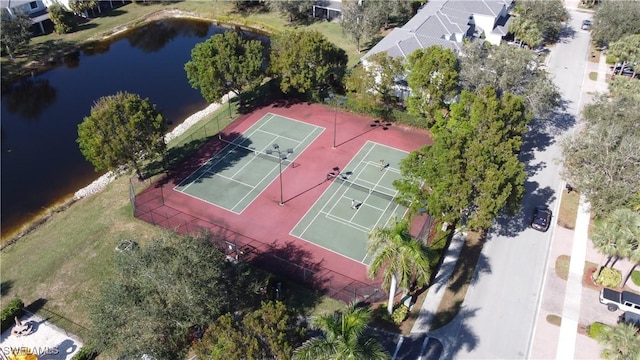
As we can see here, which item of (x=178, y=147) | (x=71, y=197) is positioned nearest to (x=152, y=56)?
(x=178, y=147)

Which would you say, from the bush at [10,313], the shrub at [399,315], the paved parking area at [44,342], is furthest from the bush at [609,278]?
the bush at [10,313]

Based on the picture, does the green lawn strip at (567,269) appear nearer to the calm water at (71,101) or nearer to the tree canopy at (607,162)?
the tree canopy at (607,162)

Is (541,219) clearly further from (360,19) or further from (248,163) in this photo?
(360,19)

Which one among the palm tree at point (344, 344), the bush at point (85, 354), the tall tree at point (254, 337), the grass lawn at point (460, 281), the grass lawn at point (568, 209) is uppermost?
the palm tree at point (344, 344)

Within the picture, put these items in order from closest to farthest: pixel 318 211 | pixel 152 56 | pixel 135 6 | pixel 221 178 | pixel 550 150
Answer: pixel 318 211
pixel 221 178
pixel 550 150
pixel 152 56
pixel 135 6

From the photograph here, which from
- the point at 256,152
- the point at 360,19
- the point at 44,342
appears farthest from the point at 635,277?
the point at 360,19

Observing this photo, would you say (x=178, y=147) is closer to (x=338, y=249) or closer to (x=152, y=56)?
(x=338, y=249)

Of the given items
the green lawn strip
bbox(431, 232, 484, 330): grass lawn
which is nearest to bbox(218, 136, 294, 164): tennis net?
bbox(431, 232, 484, 330): grass lawn
